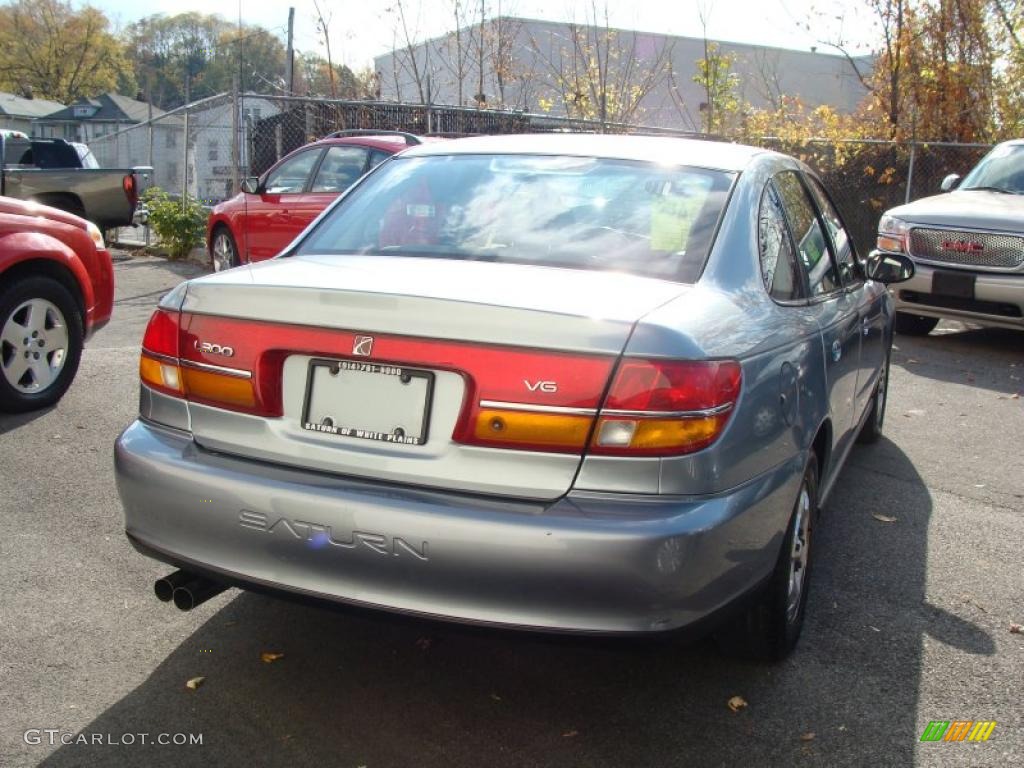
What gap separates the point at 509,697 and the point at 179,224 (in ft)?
43.4

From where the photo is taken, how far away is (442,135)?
553 inches

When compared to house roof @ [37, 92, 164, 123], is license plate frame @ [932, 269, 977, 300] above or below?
below

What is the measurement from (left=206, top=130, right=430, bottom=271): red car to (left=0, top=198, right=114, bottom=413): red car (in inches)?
168

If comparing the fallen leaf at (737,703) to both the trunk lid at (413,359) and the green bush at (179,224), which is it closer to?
the trunk lid at (413,359)

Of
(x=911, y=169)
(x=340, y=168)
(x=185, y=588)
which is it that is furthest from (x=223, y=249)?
(x=185, y=588)

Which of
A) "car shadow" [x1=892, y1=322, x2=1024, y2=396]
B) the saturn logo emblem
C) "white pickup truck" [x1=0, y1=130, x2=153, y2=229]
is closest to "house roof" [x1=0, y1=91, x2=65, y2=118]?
"white pickup truck" [x1=0, y1=130, x2=153, y2=229]

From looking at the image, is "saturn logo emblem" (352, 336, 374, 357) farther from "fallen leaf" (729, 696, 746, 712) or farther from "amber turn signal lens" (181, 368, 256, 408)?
"fallen leaf" (729, 696, 746, 712)

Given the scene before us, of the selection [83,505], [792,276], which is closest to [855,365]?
[792,276]

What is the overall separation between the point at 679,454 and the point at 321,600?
98cm

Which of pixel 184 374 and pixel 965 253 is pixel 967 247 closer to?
pixel 965 253

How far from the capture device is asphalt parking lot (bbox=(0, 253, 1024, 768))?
9.43ft

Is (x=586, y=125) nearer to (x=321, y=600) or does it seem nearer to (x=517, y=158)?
(x=517, y=158)

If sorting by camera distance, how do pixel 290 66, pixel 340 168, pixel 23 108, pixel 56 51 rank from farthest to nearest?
pixel 56 51 < pixel 23 108 < pixel 290 66 < pixel 340 168

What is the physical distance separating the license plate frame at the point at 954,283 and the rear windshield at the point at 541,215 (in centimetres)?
636
